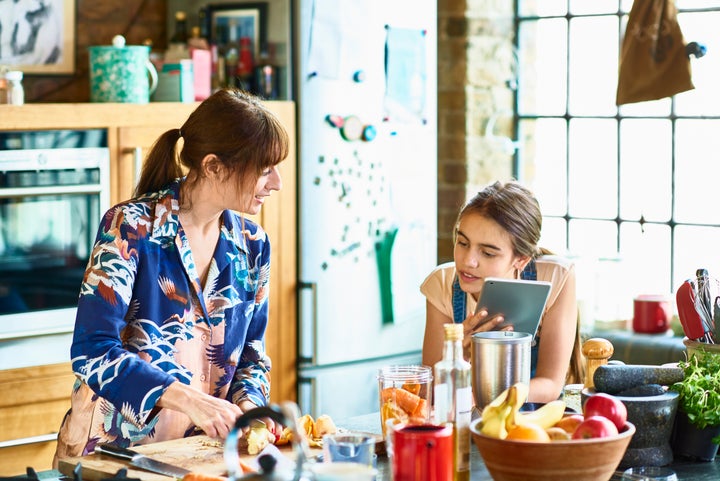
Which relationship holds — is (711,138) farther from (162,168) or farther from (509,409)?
(509,409)

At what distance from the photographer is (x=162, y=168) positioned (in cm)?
246

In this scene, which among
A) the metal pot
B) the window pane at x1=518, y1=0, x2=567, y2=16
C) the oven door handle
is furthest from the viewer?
the window pane at x1=518, y1=0, x2=567, y2=16

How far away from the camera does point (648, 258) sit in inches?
164

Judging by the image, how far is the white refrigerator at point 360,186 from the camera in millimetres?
4047

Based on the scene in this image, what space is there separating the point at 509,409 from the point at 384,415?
0.36 m

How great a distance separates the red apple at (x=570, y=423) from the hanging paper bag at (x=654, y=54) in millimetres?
2171

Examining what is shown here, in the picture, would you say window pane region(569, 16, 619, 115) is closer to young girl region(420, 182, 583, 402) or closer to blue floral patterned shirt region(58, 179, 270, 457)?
young girl region(420, 182, 583, 402)

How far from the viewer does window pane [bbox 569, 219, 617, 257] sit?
427 centimetres

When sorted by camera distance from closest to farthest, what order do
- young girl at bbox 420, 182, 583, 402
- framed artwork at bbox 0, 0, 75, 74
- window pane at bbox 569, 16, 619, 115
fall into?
young girl at bbox 420, 182, 583, 402 → framed artwork at bbox 0, 0, 75, 74 → window pane at bbox 569, 16, 619, 115

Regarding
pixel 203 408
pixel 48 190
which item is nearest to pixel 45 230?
pixel 48 190

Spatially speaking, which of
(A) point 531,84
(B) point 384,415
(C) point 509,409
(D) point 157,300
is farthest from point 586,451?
(A) point 531,84

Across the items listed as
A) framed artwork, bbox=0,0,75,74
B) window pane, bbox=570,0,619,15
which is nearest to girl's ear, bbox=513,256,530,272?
window pane, bbox=570,0,619,15

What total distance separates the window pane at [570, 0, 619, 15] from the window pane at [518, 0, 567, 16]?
0.05 m

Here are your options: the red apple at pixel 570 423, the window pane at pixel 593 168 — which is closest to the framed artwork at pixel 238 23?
the window pane at pixel 593 168
